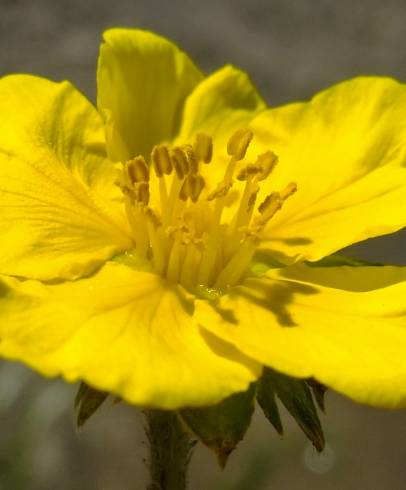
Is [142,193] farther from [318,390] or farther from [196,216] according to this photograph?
[318,390]

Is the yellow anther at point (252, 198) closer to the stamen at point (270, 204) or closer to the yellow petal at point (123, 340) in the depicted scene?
the stamen at point (270, 204)

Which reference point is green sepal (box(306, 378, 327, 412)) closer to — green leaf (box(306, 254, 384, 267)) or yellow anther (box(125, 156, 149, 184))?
green leaf (box(306, 254, 384, 267))

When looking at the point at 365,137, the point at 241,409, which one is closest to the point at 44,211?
the point at 241,409

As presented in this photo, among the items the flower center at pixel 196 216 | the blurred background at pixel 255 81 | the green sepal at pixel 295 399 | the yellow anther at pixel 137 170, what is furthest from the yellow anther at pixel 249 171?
the blurred background at pixel 255 81

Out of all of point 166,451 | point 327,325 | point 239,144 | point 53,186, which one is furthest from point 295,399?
point 53,186

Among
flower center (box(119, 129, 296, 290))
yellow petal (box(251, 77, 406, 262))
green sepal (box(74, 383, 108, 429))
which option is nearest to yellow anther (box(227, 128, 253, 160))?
flower center (box(119, 129, 296, 290))
